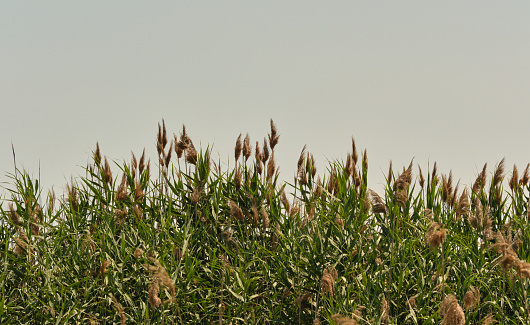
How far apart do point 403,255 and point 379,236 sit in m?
0.37

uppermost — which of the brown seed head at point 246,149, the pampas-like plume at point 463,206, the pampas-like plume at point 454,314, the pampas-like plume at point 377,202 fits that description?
the brown seed head at point 246,149

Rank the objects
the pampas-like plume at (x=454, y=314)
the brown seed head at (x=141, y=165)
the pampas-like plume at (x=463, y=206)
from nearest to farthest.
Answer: the pampas-like plume at (x=454, y=314) → the pampas-like plume at (x=463, y=206) → the brown seed head at (x=141, y=165)

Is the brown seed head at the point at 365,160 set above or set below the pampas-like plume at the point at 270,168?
above

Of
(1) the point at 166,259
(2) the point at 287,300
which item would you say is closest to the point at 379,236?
(2) the point at 287,300

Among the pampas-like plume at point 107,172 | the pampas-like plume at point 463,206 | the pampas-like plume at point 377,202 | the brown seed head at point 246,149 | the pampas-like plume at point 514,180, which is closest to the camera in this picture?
the pampas-like plume at point 377,202

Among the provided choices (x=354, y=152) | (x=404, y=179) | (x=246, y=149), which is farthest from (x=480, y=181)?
(x=246, y=149)

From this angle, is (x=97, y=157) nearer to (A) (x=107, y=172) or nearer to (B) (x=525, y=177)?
(A) (x=107, y=172)

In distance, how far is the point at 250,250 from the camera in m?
4.95

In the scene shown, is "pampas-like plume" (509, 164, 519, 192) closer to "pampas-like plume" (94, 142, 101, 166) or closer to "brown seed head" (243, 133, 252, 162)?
"brown seed head" (243, 133, 252, 162)

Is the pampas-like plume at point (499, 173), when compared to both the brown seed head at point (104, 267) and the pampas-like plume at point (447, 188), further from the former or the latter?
the brown seed head at point (104, 267)

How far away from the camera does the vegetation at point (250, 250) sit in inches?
175

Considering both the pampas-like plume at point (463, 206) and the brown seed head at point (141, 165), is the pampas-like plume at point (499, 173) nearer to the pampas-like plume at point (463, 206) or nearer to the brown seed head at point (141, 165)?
the pampas-like plume at point (463, 206)

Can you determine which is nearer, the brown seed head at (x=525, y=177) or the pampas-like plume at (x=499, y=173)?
the pampas-like plume at (x=499, y=173)

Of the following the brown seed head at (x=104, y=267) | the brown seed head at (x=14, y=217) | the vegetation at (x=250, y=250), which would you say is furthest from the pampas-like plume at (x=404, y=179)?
the brown seed head at (x=14, y=217)
